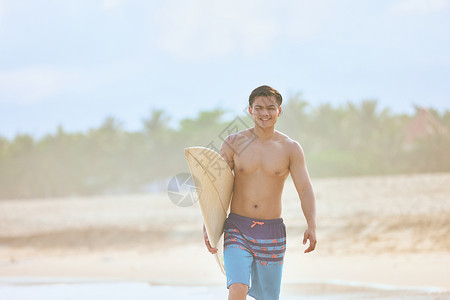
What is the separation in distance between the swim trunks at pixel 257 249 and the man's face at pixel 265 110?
0.61m

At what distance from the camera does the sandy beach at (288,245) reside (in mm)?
7430

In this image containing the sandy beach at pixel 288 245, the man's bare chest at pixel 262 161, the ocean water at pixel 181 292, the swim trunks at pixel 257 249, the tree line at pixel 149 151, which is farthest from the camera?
the tree line at pixel 149 151

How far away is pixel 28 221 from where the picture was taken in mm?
17734

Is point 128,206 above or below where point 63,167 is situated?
below

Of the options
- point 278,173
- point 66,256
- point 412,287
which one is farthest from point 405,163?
point 278,173

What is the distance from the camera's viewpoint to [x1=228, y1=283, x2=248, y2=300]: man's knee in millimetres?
3456

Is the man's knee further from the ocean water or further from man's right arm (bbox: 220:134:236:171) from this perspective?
the ocean water

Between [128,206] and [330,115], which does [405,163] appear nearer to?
[330,115]

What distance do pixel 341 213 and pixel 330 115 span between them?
→ 2188 centimetres

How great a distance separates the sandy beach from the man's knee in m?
2.93

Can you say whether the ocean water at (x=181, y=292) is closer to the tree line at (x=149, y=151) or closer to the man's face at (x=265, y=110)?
the man's face at (x=265, y=110)

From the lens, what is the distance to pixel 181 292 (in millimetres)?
6812

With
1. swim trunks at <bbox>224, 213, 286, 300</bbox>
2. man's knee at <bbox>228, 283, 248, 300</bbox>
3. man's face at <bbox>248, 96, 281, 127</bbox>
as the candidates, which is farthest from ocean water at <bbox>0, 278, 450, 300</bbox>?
man's face at <bbox>248, 96, 281, 127</bbox>

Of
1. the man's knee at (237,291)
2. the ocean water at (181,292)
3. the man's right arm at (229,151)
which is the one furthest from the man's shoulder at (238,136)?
the ocean water at (181,292)
